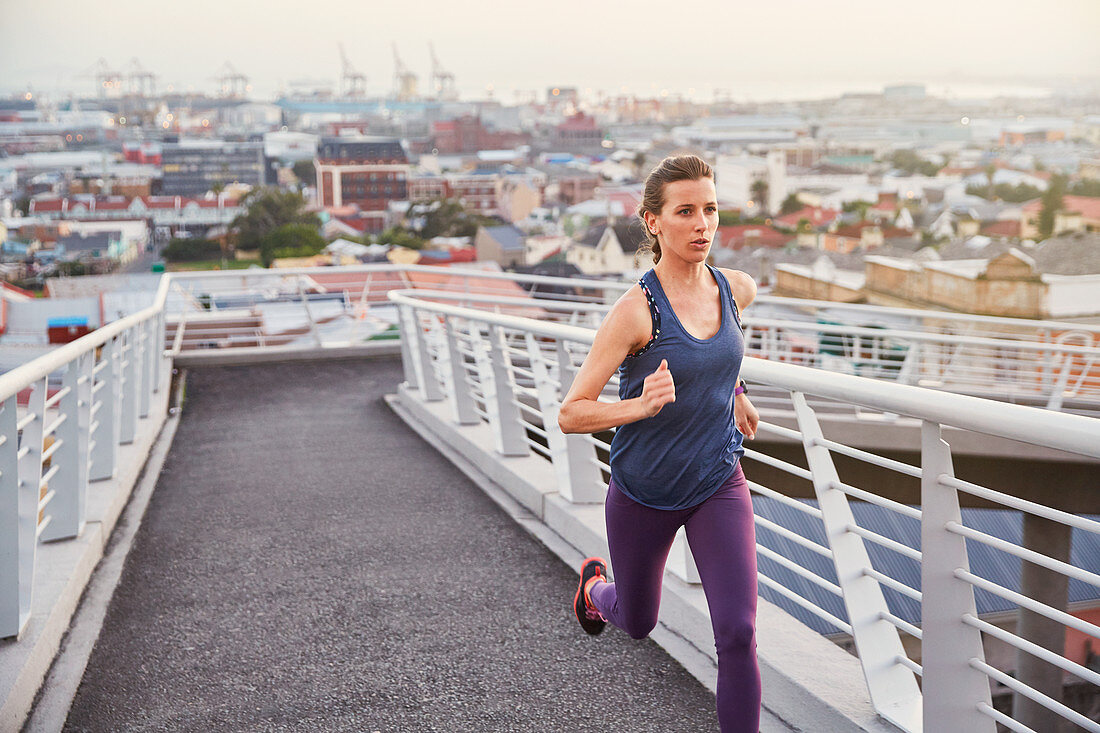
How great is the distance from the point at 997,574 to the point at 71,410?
40.9 ft

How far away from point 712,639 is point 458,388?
4.05 meters

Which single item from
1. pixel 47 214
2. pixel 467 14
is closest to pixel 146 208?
pixel 47 214

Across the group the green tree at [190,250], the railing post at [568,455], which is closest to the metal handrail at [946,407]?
the railing post at [568,455]

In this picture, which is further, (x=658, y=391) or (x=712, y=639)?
(x=712, y=639)

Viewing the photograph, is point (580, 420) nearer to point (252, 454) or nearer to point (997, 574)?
point (252, 454)

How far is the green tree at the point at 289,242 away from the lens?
186 ft

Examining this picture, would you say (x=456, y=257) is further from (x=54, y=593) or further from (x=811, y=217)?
(x=54, y=593)

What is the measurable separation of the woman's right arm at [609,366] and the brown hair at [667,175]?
0.72ft

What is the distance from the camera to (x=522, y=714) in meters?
3.01

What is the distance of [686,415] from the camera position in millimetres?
2287

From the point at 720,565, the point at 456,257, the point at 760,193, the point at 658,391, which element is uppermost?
the point at 760,193

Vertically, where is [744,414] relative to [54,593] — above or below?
above

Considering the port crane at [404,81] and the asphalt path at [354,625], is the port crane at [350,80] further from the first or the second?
the asphalt path at [354,625]

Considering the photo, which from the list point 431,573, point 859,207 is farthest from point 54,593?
point 859,207
